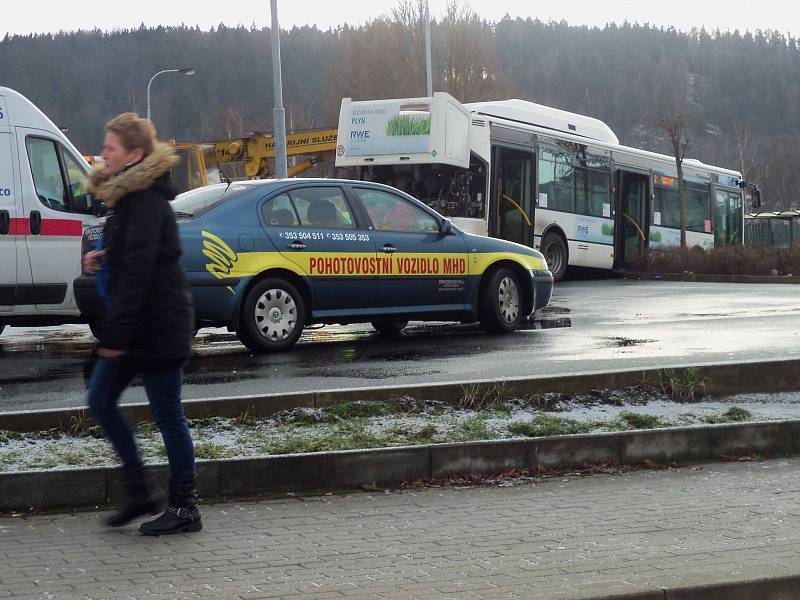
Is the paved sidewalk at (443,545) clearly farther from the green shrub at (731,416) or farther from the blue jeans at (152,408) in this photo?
the green shrub at (731,416)

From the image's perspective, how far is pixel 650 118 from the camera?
445 feet

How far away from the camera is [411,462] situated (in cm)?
638

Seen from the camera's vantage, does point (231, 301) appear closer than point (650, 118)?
Yes

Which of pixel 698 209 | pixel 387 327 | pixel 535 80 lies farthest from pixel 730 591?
pixel 535 80

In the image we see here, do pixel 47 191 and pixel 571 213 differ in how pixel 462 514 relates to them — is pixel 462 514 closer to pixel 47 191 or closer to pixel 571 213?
pixel 47 191

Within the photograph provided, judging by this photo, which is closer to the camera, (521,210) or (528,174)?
(521,210)

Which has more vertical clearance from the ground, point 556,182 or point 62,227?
point 556,182

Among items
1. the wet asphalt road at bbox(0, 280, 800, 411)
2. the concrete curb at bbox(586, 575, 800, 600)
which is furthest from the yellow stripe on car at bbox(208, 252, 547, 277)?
the concrete curb at bbox(586, 575, 800, 600)

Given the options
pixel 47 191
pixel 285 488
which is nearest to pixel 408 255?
pixel 47 191

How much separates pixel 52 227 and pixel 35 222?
169 mm

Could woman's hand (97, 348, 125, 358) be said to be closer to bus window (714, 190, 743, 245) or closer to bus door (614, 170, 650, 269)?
bus door (614, 170, 650, 269)

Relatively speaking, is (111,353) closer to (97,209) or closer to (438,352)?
(438,352)

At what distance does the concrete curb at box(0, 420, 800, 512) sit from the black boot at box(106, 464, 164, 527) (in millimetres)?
448

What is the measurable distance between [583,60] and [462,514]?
13839 cm
